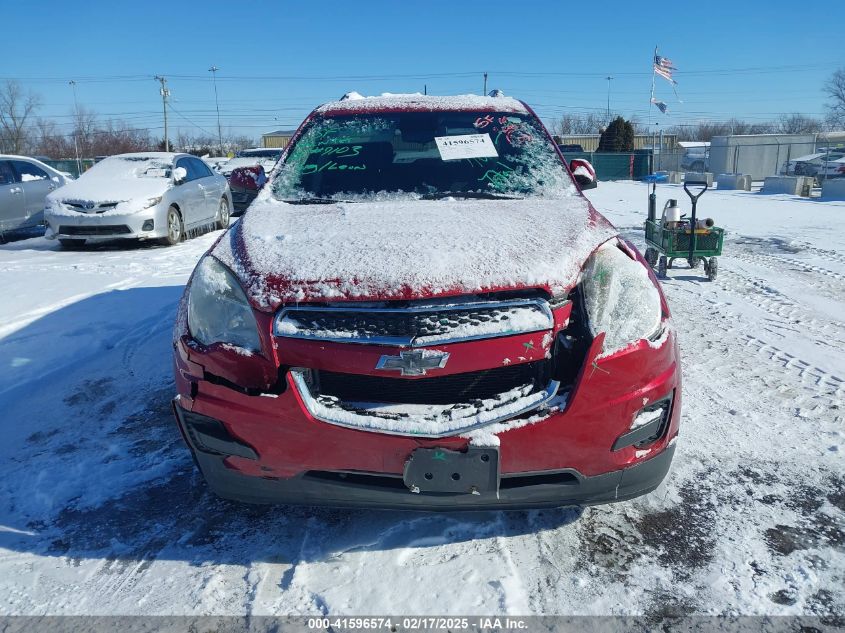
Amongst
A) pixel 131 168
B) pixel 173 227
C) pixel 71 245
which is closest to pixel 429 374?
pixel 173 227

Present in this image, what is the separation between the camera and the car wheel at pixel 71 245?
979 cm

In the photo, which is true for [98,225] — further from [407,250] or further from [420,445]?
[420,445]

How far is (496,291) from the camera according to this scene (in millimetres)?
2139

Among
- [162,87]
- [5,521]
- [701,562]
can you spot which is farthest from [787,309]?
[162,87]

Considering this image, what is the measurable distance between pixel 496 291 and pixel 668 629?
1242mm

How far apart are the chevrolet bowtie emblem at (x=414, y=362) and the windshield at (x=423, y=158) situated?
1555 mm

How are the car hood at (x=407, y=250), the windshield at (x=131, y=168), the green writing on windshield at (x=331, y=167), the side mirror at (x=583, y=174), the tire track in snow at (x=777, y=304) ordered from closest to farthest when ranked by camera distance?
the car hood at (x=407, y=250) → the green writing on windshield at (x=331, y=167) → the side mirror at (x=583, y=174) → the tire track in snow at (x=777, y=304) → the windshield at (x=131, y=168)

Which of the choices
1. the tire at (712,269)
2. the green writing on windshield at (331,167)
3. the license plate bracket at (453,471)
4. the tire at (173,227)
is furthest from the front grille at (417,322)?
the tire at (173,227)

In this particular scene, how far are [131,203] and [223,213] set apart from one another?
10.2 ft

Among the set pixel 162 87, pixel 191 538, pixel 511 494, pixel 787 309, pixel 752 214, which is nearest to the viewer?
pixel 511 494

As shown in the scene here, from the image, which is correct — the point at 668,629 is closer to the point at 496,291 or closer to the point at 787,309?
the point at 496,291

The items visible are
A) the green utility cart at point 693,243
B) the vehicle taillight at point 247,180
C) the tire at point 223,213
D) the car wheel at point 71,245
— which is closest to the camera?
the vehicle taillight at point 247,180

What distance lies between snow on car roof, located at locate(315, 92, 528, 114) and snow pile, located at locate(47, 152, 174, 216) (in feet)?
22.0

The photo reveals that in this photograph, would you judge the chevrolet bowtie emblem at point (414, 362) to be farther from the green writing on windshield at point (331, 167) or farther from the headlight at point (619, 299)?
the green writing on windshield at point (331, 167)
